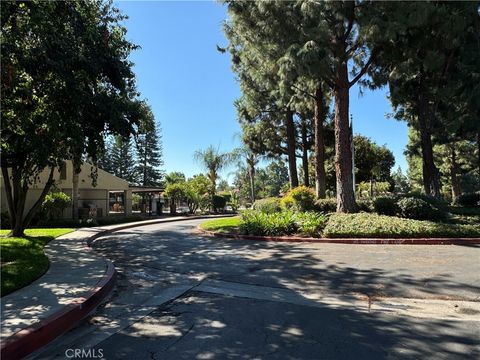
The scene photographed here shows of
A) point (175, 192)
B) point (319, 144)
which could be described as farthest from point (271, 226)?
point (175, 192)

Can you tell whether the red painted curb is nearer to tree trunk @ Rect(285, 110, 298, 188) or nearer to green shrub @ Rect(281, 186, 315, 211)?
green shrub @ Rect(281, 186, 315, 211)

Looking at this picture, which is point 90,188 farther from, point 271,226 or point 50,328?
point 50,328

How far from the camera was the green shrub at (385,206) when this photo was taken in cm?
1566

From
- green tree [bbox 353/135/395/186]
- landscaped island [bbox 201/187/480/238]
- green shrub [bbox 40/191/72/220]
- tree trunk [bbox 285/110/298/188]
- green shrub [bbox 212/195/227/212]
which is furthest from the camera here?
green shrub [bbox 212/195/227/212]

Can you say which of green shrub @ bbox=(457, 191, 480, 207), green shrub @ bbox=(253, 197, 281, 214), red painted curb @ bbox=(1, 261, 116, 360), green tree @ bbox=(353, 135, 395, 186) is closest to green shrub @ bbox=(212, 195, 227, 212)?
green tree @ bbox=(353, 135, 395, 186)

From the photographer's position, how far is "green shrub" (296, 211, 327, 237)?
14.3 meters

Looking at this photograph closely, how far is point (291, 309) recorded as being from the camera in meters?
5.93

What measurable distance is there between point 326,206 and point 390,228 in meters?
5.14

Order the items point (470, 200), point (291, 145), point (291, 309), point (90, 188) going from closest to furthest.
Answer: point (291, 309) < point (470, 200) < point (291, 145) < point (90, 188)

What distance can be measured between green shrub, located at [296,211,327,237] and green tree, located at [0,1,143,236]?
22.9ft

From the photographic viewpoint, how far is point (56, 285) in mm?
7059

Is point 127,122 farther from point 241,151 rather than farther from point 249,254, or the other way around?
point 241,151

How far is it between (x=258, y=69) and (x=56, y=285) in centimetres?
1392

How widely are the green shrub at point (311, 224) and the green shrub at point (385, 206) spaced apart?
2204 millimetres
